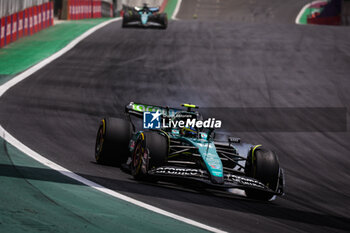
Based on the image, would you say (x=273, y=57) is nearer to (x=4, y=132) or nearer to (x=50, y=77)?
(x=50, y=77)

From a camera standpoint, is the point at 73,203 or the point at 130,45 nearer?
the point at 73,203

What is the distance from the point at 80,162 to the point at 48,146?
128cm

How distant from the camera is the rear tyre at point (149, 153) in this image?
9.74m

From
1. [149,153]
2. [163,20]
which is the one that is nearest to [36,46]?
[163,20]

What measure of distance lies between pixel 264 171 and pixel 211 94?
10.2 m

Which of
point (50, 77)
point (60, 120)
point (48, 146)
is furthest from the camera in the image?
point (50, 77)

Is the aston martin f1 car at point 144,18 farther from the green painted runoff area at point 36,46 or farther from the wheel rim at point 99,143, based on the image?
the wheel rim at point 99,143

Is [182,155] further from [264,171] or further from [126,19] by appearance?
[126,19]

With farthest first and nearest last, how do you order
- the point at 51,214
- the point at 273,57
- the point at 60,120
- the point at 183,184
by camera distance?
the point at 273,57, the point at 60,120, the point at 183,184, the point at 51,214

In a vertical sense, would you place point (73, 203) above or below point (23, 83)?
above

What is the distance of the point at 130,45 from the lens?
90.4ft

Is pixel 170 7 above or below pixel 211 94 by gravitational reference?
below

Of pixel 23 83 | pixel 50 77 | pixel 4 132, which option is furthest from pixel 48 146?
pixel 50 77

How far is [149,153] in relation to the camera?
32.0 feet
